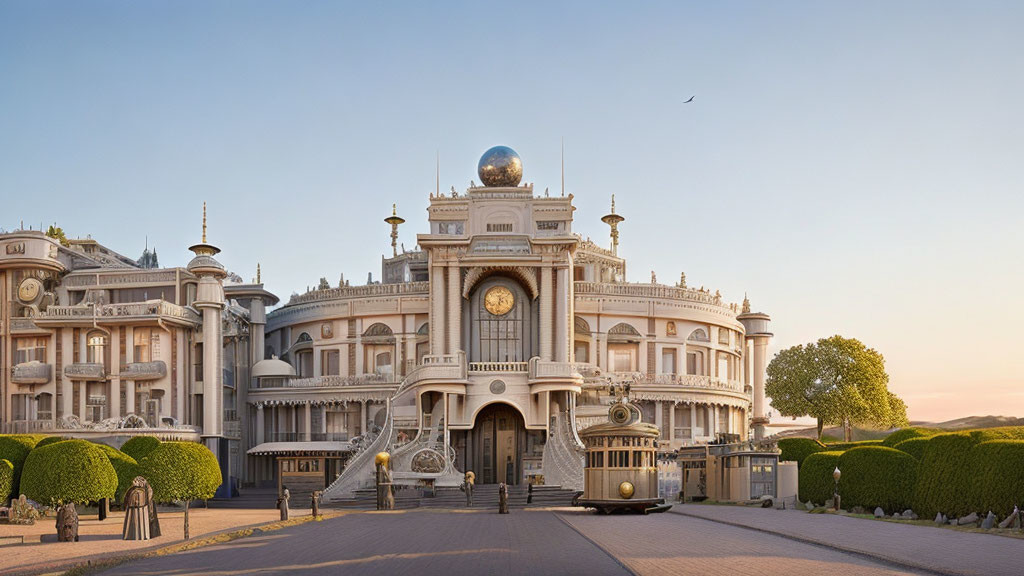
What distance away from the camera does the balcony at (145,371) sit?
6191cm

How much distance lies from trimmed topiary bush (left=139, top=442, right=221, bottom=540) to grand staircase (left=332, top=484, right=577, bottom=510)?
20.8 feet

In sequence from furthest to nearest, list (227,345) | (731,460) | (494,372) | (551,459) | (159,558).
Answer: (227,345), (494,372), (551,459), (731,460), (159,558)

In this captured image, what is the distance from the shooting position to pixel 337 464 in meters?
58.6

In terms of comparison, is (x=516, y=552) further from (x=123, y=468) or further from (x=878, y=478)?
(x=123, y=468)

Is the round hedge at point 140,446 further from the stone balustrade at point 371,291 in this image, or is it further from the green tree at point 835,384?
the green tree at point 835,384

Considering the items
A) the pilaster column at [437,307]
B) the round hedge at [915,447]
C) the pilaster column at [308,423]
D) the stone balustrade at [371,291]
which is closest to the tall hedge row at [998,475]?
the round hedge at [915,447]

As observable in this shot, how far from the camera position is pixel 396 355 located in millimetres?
70062

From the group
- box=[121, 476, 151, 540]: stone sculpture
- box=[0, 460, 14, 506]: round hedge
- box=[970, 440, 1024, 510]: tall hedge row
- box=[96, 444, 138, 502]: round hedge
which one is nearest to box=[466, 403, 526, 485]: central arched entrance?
box=[96, 444, 138, 502]: round hedge

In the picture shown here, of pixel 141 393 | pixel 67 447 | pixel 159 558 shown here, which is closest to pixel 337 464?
pixel 141 393

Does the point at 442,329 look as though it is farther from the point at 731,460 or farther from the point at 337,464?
the point at 731,460

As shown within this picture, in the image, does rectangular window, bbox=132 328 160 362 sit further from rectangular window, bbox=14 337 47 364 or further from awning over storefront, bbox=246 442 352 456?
awning over storefront, bbox=246 442 352 456

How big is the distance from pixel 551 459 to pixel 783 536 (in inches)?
1017

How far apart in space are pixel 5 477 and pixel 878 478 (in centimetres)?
3422

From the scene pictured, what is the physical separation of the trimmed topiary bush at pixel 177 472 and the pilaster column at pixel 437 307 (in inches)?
728
